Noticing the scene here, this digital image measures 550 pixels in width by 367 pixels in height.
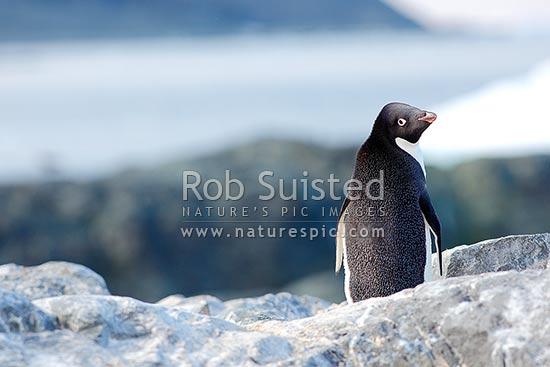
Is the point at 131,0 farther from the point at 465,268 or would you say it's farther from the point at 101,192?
the point at 465,268

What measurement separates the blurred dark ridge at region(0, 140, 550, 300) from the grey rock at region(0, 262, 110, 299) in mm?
3351

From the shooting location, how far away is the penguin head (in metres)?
2.05

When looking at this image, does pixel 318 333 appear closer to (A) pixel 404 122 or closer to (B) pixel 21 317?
(B) pixel 21 317

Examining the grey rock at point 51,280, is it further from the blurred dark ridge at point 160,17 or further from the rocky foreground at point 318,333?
the blurred dark ridge at point 160,17

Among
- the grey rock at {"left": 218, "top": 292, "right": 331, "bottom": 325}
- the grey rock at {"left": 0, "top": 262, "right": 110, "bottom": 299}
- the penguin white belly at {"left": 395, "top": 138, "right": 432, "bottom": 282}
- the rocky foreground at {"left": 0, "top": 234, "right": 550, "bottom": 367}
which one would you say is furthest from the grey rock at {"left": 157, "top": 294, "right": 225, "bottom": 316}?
the rocky foreground at {"left": 0, "top": 234, "right": 550, "bottom": 367}

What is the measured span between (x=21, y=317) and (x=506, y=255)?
1.12 m

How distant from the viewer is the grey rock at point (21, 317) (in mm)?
1138

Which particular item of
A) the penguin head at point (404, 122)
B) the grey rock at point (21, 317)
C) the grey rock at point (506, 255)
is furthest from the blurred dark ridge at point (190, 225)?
the grey rock at point (21, 317)

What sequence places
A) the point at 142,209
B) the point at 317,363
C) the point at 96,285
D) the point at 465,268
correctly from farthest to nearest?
1. the point at 142,209
2. the point at 96,285
3. the point at 465,268
4. the point at 317,363

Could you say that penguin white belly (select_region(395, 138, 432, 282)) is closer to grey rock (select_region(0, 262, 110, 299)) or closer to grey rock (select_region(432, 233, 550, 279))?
grey rock (select_region(432, 233, 550, 279))

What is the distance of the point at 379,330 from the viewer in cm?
123

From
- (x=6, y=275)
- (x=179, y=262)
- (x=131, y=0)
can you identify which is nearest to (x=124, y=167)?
(x=179, y=262)

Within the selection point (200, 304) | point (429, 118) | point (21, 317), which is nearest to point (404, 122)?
point (429, 118)

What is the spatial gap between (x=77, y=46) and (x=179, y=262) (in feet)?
6.50
